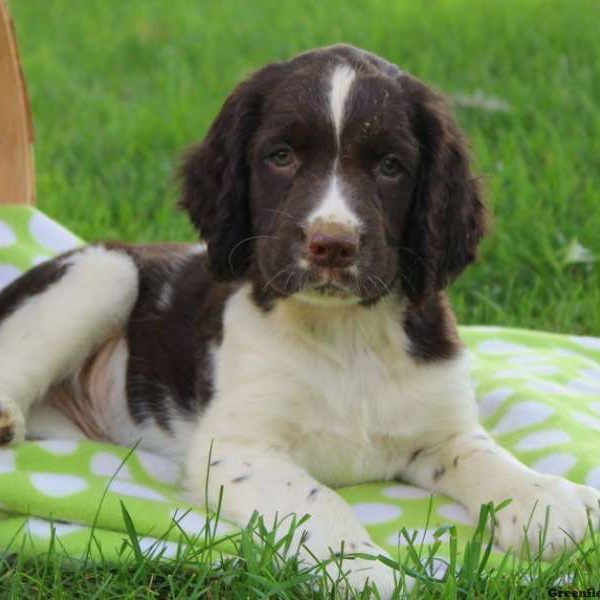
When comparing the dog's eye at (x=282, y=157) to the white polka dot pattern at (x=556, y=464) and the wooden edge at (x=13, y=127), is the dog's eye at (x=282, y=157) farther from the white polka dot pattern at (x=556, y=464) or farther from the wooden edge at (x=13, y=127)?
the wooden edge at (x=13, y=127)

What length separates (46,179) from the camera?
26.6 ft

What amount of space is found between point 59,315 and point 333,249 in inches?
64.1

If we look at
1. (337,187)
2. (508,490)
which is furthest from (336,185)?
(508,490)

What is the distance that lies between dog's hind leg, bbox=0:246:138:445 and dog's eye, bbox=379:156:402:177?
1459mm

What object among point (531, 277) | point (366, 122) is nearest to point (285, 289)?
point (366, 122)

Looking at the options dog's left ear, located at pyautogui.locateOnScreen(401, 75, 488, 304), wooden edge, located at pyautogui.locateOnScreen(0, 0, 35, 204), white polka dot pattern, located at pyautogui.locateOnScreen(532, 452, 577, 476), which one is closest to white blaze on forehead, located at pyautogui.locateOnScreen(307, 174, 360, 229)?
dog's left ear, located at pyautogui.locateOnScreen(401, 75, 488, 304)

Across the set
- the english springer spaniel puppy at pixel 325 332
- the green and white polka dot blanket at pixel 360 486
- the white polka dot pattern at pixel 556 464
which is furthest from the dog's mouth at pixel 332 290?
the white polka dot pattern at pixel 556 464

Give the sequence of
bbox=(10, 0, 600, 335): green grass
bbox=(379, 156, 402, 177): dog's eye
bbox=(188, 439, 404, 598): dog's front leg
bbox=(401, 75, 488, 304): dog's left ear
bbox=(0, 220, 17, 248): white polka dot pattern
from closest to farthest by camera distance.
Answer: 1. bbox=(188, 439, 404, 598): dog's front leg
2. bbox=(379, 156, 402, 177): dog's eye
3. bbox=(401, 75, 488, 304): dog's left ear
4. bbox=(0, 220, 17, 248): white polka dot pattern
5. bbox=(10, 0, 600, 335): green grass

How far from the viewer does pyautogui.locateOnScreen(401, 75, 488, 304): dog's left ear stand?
433 cm

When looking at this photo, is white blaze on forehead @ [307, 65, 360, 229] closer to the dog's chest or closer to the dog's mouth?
the dog's mouth

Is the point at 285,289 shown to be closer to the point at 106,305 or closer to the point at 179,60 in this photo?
the point at 106,305

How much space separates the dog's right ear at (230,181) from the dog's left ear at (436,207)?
51cm

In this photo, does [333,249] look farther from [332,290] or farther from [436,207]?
[436,207]

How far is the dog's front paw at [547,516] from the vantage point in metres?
3.93
